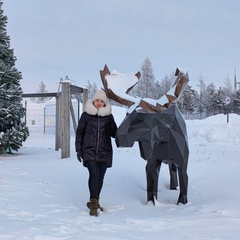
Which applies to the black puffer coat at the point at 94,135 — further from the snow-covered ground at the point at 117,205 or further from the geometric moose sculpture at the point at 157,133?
the snow-covered ground at the point at 117,205

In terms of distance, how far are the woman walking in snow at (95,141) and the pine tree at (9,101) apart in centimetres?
594

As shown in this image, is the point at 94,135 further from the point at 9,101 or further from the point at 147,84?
the point at 147,84

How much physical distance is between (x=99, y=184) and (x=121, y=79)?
5.64ft

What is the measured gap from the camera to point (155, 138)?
5.20 metres

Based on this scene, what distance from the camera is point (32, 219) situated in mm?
4012

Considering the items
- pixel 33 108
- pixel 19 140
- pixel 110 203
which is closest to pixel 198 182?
pixel 110 203

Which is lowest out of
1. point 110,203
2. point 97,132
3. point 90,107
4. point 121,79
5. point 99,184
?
point 110,203

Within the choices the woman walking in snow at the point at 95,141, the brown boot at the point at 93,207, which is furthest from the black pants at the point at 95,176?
the brown boot at the point at 93,207

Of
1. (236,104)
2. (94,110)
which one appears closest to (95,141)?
(94,110)

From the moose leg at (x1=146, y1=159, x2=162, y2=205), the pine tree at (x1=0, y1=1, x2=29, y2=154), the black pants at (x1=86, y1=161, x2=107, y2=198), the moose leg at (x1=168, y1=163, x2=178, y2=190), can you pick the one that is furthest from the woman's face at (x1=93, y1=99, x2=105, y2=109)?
the pine tree at (x1=0, y1=1, x2=29, y2=154)

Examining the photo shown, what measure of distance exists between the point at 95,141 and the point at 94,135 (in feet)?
0.27

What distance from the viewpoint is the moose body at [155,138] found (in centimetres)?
515

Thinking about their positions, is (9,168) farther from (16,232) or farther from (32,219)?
(16,232)

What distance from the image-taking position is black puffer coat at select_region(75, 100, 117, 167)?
194 inches
